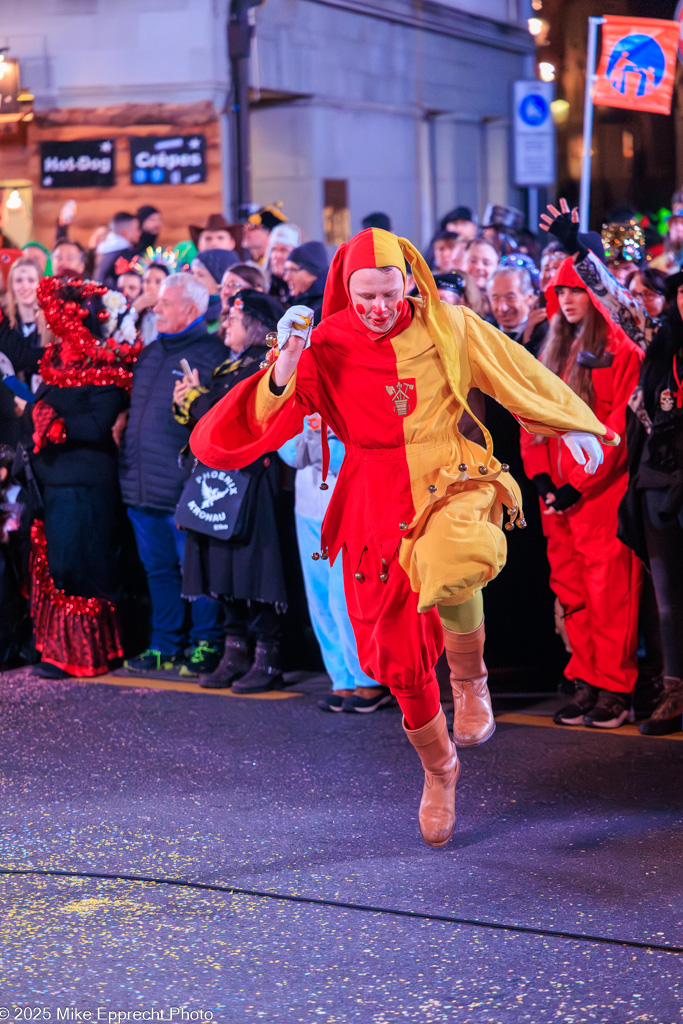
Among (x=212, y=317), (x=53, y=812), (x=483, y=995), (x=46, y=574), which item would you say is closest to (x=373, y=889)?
(x=483, y=995)

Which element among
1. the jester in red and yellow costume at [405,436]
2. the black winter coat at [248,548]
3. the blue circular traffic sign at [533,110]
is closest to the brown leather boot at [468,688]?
the jester in red and yellow costume at [405,436]

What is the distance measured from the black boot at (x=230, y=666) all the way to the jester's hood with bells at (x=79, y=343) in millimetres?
1496

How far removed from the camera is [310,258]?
762cm

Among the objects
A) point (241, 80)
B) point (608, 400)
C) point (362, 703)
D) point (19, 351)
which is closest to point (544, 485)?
point (608, 400)

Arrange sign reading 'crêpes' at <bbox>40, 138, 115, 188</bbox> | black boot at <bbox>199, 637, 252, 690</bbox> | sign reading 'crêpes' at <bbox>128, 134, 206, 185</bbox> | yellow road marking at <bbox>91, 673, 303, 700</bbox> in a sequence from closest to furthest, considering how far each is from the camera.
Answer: yellow road marking at <bbox>91, 673, 303, 700</bbox>
black boot at <bbox>199, 637, 252, 690</bbox>
sign reading 'crêpes' at <bbox>128, 134, 206, 185</bbox>
sign reading 'crêpes' at <bbox>40, 138, 115, 188</bbox>

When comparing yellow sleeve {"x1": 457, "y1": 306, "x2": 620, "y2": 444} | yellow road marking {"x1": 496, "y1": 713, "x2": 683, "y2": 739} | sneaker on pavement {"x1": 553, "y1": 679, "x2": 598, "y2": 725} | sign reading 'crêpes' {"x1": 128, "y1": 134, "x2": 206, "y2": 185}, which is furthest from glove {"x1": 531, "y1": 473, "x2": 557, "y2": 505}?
sign reading 'crêpes' {"x1": 128, "y1": 134, "x2": 206, "y2": 185}

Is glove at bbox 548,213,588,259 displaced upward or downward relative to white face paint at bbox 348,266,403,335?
upward

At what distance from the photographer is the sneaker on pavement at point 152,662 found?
23.9ft

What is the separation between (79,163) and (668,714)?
13.0 m

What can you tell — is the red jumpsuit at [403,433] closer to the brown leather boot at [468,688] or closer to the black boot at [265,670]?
the brown leather boot at [468,688]

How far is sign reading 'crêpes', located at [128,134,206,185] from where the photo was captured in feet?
54.2

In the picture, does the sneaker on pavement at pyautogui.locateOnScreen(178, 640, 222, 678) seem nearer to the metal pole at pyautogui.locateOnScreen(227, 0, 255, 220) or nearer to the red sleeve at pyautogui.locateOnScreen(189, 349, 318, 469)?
the red sleeve at pyautogui.locateOnScreen(189, 349, 318, 469)

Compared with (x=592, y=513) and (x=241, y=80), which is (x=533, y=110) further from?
(x=592, y=513)

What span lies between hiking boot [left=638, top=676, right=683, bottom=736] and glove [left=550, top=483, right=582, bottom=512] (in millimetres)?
872
